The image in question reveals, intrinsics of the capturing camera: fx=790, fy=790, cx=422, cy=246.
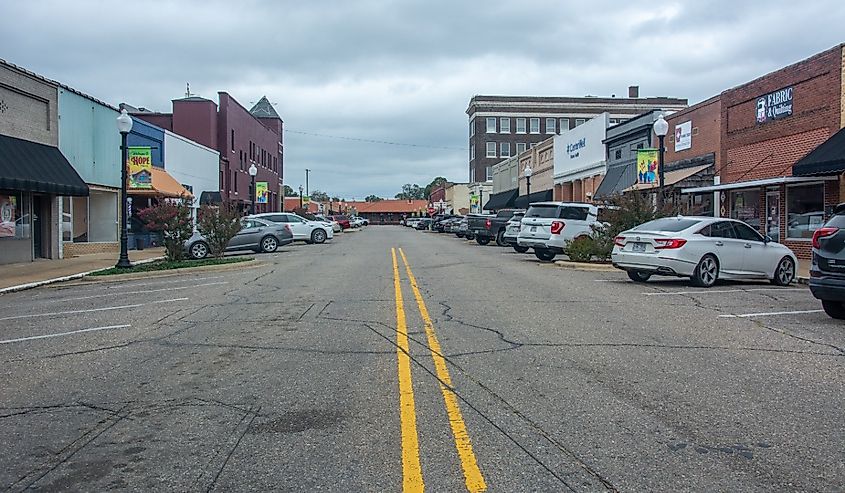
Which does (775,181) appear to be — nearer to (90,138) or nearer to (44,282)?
(44,282)

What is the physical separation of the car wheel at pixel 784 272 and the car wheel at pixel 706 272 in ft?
5.12

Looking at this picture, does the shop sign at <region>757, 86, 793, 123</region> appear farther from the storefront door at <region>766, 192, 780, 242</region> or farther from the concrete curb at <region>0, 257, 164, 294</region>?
the concrete curb at <region>0, 257, 164, 294</region>

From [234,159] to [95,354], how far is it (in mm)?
51247

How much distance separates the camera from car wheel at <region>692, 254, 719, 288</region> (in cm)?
1595

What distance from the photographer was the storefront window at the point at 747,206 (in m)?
26.2

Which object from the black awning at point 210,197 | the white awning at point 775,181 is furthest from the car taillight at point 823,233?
the black awning at point 210,197

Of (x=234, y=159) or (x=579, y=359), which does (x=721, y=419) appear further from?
(x=234, y=159)

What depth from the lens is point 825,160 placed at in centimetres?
2028

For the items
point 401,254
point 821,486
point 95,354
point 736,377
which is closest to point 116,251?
point 401,254

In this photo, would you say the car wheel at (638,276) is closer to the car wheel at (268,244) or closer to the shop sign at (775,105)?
the shop sign at (775,105)

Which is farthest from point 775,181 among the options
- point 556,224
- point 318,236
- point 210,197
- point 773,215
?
point 210,197

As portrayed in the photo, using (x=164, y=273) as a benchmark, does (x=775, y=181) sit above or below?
above

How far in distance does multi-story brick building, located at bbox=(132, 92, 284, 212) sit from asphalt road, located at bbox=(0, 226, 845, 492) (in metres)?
34.8

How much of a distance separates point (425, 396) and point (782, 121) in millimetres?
21268
